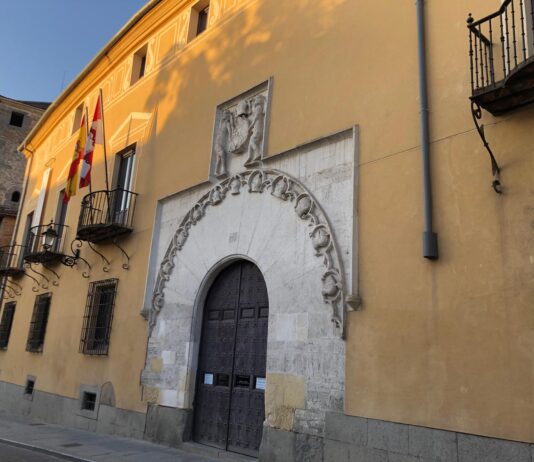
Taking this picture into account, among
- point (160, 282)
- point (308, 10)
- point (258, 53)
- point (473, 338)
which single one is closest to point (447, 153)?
point (473, 338)

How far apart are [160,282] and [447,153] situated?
6119 mm

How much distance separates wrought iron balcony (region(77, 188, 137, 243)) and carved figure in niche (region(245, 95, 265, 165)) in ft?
12.8

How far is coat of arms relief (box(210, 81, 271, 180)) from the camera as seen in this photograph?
8.79 meters

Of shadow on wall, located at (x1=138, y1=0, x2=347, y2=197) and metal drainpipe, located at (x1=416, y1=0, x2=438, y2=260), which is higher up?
shadow on wall, located at (x1=138, y1=0, x2=347, y2=197)

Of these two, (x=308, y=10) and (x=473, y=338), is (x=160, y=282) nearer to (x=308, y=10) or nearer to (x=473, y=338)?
(x=308, y=10)

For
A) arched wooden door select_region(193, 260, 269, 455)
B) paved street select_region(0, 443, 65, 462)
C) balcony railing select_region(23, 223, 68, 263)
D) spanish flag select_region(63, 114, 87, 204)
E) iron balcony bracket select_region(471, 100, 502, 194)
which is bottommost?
paved street select_region(0, 443, 65, 462)

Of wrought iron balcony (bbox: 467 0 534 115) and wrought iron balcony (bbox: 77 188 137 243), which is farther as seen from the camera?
wrought iron balcony (bbox: 77 188 137 243)

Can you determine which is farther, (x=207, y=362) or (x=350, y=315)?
(x=207, y=362)

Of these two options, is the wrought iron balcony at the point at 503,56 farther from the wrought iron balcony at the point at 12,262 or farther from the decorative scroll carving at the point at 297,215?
the wrought iron balcony at the point at 12,262

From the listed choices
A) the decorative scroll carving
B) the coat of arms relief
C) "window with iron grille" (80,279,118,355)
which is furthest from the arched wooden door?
"window with iron grille" (80,279,118,355)

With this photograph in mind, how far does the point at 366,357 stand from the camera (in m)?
6.19

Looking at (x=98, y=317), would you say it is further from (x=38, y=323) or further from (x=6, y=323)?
(x=6, y=323)

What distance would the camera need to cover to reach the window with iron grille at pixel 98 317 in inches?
448

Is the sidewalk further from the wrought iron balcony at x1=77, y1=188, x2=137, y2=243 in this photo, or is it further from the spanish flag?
the spanish flag
